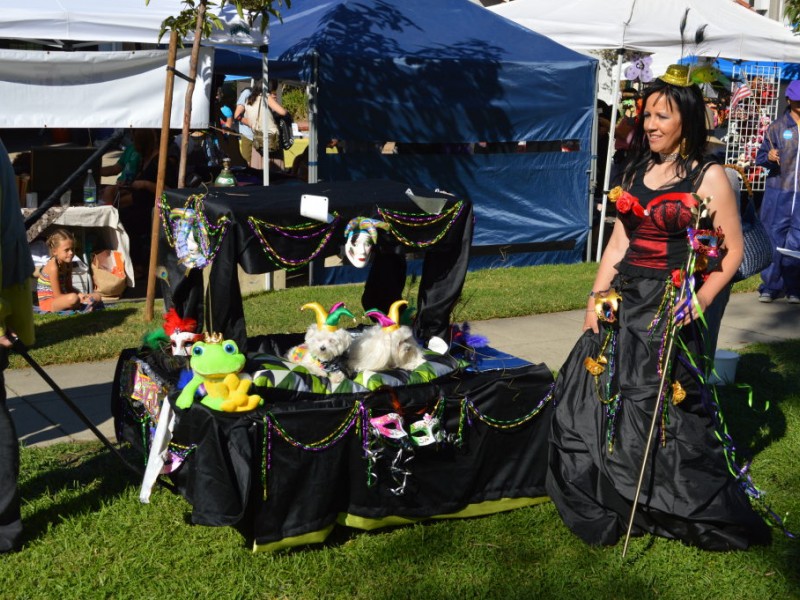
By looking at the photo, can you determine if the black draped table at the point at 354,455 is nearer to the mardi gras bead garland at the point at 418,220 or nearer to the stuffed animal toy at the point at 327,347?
the stuffed animal toy at the point at 327,347

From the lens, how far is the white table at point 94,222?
27.5 ft

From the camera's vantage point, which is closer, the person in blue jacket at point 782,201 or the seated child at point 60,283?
the seated child at point 60,283

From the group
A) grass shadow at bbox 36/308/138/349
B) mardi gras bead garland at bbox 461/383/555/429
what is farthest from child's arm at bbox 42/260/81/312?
mardi gras bead garland at bbox 461/383/555/429

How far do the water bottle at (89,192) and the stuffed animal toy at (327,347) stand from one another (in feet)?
17.2

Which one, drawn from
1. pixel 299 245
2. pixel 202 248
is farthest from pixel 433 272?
pixel 202 248

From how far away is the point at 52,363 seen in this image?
6.79m

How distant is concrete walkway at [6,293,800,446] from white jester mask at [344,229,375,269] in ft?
7.01

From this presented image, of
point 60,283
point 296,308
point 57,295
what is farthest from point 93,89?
point 296,308

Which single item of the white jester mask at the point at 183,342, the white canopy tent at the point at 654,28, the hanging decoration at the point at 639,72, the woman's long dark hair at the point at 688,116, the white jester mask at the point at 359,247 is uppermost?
the white canopy tent at the point at 654,28

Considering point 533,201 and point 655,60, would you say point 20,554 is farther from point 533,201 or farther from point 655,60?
point 655,60

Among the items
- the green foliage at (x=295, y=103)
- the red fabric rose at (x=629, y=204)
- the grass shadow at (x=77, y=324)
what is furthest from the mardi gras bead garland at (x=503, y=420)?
the green foliage at (x=295, y=103)

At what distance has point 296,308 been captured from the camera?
27.1 ft

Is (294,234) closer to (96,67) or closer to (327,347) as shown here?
(327,347)

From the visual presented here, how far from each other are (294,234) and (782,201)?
6.78 m
